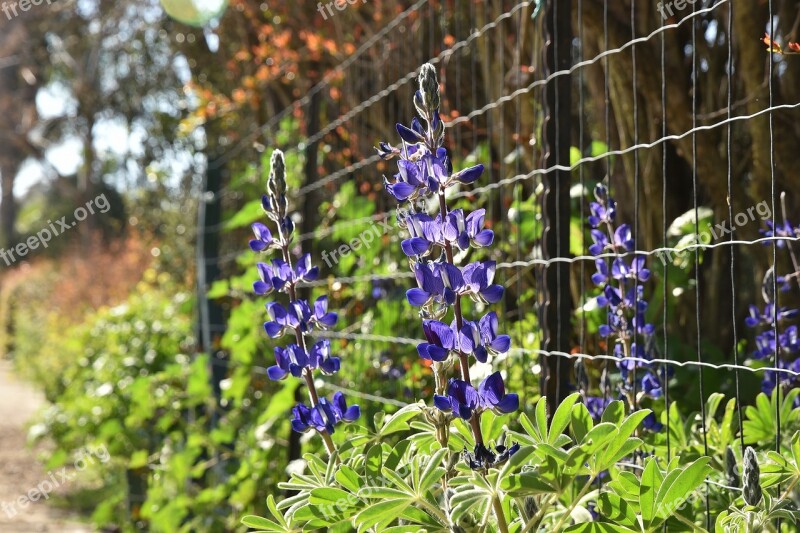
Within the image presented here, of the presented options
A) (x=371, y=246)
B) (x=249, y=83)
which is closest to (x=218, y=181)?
(x=249, y=83)

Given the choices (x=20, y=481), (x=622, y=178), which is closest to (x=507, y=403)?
(x=622, y=178)

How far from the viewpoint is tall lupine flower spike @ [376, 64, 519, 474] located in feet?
4.60

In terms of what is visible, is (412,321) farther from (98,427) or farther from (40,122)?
(40,122)

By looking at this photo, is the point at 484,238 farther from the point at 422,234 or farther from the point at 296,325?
the point at 296,325

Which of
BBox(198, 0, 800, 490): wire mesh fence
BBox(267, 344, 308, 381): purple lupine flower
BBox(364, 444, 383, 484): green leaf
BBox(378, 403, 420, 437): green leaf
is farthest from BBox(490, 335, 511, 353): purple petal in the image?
BBox(198, 0, 800, 490): wire mesh fence

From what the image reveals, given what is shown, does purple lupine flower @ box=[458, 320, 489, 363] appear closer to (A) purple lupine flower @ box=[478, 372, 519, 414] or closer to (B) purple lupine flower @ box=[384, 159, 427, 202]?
(A) purple lupine flower @ box=[478, 372, 519, 414]

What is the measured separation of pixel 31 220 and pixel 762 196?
32.3 m

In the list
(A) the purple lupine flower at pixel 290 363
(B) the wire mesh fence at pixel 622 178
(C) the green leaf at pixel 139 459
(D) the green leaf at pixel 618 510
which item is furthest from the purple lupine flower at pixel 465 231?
(C) the green leaf at pixel 139 459

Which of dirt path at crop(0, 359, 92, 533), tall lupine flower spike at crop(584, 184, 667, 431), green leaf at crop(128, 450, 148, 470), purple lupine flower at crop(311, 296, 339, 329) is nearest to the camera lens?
purple lupine flower at crop(311, 296, 339, 329)

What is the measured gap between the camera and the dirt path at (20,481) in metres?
5.86

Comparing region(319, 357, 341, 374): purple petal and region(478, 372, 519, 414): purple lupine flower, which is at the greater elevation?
region(319, 357, 341, 374): purple petal

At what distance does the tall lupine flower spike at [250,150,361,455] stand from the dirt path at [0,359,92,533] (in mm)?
4425

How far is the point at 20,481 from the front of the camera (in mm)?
7227

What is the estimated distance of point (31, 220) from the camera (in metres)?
32.1
